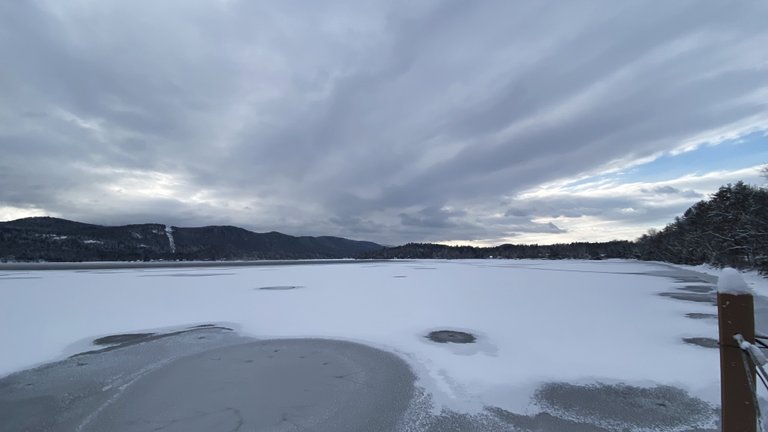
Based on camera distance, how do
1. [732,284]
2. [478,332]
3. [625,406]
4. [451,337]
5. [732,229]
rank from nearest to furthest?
1. [732,284]
2. [625,406]
3. [451,337]
4. [478,332]
5. [732,229]

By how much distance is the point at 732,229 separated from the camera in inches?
1469

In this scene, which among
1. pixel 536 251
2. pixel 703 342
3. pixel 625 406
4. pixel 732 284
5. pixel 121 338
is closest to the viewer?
pixel 732 284

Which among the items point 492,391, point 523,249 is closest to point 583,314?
point 492,391

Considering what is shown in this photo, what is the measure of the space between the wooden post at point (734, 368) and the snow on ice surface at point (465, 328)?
3215 millimetres

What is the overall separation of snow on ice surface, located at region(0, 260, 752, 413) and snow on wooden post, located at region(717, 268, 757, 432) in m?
3.22

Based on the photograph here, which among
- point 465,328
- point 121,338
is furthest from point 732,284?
point 121,338

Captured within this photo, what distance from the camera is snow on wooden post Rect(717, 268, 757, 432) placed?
245cm

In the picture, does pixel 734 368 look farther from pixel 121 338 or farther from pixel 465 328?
pixel 121 338

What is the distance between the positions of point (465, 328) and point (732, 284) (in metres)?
9.19

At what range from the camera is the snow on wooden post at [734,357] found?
2.45 meters

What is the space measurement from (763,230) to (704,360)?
3229cm

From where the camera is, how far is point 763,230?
30016 millimetres

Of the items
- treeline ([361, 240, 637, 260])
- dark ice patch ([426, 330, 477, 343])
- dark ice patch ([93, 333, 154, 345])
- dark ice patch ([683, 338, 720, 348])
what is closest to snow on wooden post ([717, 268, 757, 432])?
dark ice patch ([426, 330, 477, 343])

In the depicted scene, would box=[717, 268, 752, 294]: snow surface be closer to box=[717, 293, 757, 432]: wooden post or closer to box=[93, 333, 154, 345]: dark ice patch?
box=[717, 293, 757, 432]: wooden post
